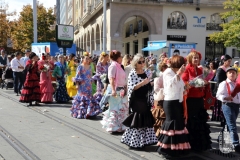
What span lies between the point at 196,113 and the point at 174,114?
854mm

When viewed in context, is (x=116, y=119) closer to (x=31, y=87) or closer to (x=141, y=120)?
(x=141, y=120)

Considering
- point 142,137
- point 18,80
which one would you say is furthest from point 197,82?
point 18,80

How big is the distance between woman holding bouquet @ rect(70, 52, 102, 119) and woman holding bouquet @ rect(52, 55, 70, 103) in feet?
9.96

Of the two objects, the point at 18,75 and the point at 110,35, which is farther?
the point at 110,35

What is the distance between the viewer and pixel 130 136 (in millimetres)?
5934

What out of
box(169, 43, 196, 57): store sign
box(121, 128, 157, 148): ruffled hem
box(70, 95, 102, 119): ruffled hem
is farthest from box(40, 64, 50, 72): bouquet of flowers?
box(169, 43, 196, 57): store sign

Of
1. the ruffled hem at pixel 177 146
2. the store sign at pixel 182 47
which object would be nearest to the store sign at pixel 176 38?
the store sign at pixel 182 47

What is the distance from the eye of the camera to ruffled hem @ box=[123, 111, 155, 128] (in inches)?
226

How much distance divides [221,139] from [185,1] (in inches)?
1150

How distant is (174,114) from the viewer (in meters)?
5.12

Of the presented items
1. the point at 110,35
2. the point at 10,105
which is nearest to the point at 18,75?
the point at 10,105

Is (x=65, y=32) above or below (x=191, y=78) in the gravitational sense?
above

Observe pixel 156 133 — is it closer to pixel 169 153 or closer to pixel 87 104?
pixel 169 153

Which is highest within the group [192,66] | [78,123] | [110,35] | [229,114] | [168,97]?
[110,35]
